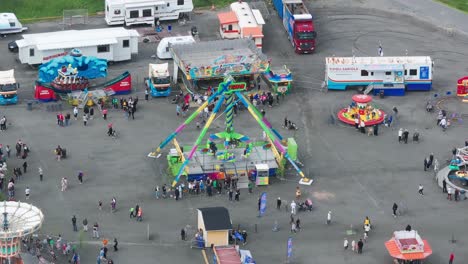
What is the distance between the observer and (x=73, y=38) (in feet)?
514

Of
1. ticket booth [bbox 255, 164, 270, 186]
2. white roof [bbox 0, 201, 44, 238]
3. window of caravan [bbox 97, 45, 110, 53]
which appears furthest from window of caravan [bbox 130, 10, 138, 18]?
white roof [bbox 0, 201, 44, 238]

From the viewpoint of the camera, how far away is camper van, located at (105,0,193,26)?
550 feet

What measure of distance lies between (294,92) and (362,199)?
27.8m

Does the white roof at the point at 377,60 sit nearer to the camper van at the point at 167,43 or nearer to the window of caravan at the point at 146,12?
the camper van at the point at 167,43

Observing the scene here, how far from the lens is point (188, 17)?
173 m

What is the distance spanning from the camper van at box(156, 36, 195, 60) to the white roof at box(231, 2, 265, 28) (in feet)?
23.1

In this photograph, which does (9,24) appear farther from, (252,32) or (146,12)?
(252,32)

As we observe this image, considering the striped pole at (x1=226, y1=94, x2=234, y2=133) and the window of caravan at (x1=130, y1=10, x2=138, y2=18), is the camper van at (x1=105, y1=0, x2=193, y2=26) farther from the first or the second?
the striped pole at (x1=226, y1=94, x2=234, y2=133)

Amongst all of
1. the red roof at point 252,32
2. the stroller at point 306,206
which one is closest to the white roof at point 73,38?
the red roof at point 252,32

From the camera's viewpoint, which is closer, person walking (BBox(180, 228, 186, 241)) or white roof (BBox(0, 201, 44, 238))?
white roof (BBox(0, 201, 44, 238))

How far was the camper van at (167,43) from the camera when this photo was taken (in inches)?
6225

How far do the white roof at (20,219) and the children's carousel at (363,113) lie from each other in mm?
43050

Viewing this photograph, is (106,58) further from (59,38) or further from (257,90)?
(257,90)

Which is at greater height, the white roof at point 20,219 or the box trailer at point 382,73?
the white roof at point 20,219
